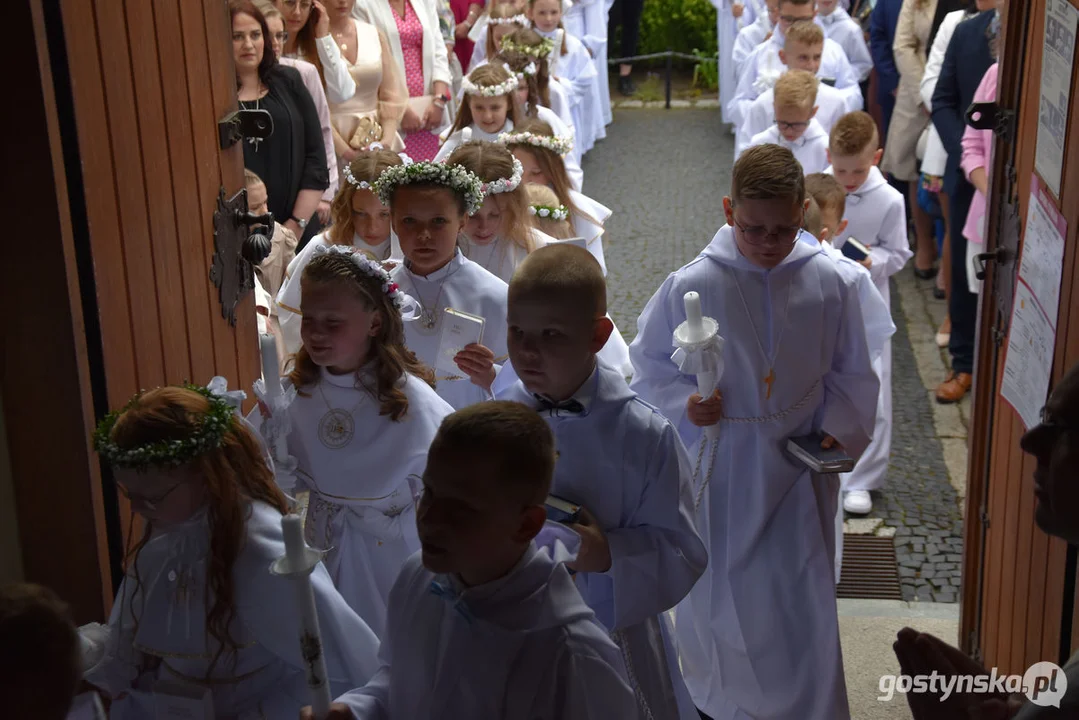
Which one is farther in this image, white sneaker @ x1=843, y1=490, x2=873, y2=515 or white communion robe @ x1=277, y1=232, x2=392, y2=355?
white sneaker @ x1=843, y1=490, x2=873, y2=515

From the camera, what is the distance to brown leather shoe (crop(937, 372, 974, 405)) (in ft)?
25.2

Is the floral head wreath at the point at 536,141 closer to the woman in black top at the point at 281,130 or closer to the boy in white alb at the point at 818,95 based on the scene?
the woman in black top at the point at 281,130

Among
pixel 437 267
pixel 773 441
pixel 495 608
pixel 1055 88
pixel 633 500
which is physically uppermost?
pixel 1055 88

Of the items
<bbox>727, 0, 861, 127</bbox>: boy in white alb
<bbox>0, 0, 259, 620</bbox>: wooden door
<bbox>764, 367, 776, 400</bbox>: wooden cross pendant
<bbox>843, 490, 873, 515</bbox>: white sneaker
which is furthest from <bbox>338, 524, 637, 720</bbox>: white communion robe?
<bbox>727, 0, 861, 127</bbox>: boy in white alb

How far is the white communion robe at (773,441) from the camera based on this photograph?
4.29 metres

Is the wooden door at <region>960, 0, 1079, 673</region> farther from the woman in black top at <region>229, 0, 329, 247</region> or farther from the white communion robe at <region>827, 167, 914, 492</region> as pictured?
the woman in black top at <region>229, 0, 329, 247</region>

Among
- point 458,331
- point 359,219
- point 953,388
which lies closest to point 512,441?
point 458,331

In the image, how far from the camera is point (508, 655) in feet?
7.94

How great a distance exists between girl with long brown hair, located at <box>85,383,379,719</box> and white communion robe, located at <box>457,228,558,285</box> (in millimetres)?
2744

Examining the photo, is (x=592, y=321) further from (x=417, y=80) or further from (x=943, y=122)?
(x=417, y=80)

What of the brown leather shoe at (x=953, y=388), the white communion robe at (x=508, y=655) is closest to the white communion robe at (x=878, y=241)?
the brown leather shoe at (x=953, y=388)

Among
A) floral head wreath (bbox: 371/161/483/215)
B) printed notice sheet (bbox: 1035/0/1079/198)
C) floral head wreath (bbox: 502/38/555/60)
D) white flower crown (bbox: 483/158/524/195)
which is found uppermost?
printed notice sheet (bbox: 1035/0/1079/198)

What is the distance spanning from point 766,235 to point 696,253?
6592mm

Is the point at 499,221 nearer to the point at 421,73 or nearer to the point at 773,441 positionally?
the point at 773,441
